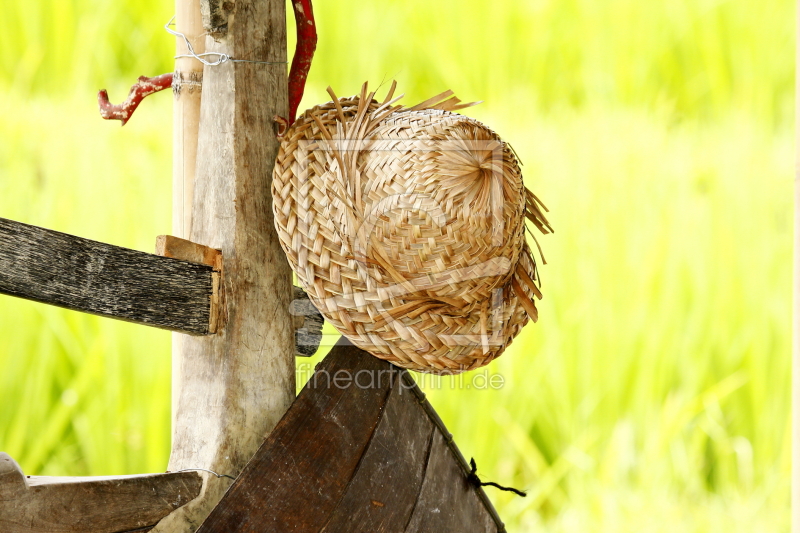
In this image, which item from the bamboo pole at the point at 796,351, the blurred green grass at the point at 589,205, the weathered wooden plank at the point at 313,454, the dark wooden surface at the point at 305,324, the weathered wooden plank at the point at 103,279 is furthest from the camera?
the blurred green grass at the point at 589,205

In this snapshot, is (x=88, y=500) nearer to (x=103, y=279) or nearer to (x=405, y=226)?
(x=103, y=279)

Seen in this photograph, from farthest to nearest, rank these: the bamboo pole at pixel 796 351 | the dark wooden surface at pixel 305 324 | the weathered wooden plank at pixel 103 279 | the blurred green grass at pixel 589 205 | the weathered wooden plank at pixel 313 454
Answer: the blurred green grass at pixel 589 205, the bamboo pole at pixel 796 351, the dark wooden surface at pixel 305 324, the weathered wooden plank at pixel 313 454, the weathered wooden plank at pixel 103 279

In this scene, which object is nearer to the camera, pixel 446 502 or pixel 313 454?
pixel 313 454

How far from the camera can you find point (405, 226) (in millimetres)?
667

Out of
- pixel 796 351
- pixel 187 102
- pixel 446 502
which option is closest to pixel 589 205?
pixel 796 351

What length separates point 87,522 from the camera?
27.0 inches

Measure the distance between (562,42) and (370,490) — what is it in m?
1.17

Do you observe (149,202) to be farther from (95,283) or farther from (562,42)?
(562,42)

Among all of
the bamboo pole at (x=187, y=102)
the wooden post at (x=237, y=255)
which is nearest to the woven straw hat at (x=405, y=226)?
the wooden post at (x=237, y=255)

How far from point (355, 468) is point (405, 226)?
303 millimetres

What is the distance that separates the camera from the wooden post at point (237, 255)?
771 millimetres

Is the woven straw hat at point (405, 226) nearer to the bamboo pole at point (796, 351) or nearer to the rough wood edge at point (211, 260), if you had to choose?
the rough wood edge at point (211, 260)

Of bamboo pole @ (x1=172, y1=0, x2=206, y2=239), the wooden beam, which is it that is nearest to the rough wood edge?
the wooden beam

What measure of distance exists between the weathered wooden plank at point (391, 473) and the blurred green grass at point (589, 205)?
492 millimetres
